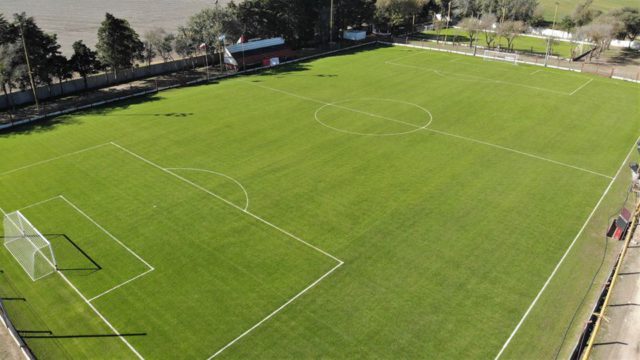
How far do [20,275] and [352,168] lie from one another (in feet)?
90.0

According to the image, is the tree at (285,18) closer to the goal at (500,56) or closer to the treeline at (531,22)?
the treeline at (531,22)

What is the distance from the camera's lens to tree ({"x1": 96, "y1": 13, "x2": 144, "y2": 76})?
6700 cm

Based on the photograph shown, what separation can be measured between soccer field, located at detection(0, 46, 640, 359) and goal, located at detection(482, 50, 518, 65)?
24564mm

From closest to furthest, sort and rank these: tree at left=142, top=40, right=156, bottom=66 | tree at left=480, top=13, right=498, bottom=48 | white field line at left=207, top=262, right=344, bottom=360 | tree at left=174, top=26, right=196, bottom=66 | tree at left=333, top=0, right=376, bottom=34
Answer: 1. white field line at left=207, top=262, right=344, bottom=360
2. tree at left=142, top=40, right=156, bottom=66
3. tree at left=174, top=26, right=196, bottom=66
4. tree at left=480, top=13, right=498, bottom=48
5. tree at left=333, top=0, right=376, bottom=34

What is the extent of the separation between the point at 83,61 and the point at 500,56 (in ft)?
229

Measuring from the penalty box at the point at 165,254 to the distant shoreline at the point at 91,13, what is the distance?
67.5m

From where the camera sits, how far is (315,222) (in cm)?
3619

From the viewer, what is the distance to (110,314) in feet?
91.0

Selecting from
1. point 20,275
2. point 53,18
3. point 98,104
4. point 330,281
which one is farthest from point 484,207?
point 53,18

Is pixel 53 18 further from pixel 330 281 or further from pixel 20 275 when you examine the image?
pixel 330 281

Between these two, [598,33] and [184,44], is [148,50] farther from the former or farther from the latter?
[598,33]

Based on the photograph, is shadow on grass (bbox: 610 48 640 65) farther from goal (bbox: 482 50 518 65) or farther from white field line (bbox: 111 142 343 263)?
white field line (bbox: 111 142 343 263)

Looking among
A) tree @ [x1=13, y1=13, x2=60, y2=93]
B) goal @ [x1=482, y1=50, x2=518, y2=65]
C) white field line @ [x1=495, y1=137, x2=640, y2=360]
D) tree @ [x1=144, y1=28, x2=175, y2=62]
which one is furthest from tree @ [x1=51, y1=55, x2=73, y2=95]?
goal @ [x1=482, y1=50, x2=518, y2=65]

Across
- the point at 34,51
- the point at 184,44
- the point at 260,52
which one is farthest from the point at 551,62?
the point at 34,51
